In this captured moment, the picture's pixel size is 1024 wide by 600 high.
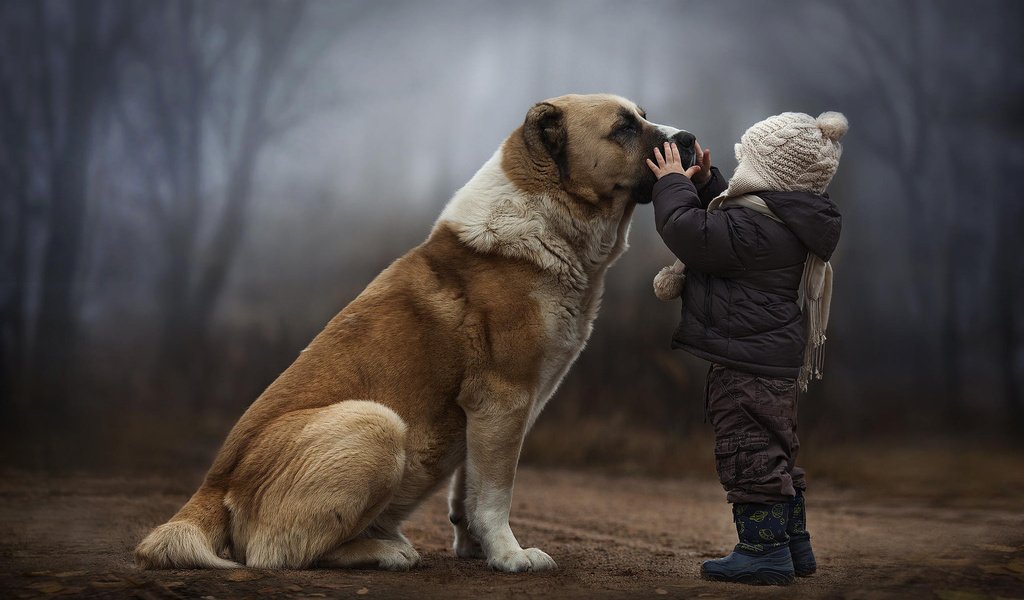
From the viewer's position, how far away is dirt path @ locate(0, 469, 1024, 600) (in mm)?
3324

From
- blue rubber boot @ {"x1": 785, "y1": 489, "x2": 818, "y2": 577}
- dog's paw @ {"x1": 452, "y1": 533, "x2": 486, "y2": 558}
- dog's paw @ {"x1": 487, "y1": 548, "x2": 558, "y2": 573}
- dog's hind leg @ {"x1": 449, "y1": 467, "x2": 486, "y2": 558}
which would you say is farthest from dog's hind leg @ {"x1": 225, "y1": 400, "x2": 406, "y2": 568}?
blue rubber boot @ {"x1": 785, "y1": 489, "x2": 818, "y2": 577}

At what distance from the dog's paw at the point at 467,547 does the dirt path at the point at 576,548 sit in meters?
0.06

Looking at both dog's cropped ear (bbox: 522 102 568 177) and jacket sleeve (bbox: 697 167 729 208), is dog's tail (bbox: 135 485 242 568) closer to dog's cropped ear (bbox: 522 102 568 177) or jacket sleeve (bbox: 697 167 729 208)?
dog's cropped ear (bbox: 522 102 568 177)

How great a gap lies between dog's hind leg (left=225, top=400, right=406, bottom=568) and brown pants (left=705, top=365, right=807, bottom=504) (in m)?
1.33

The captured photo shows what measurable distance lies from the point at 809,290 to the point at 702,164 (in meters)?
0.75

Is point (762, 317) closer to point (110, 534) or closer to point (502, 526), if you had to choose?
point (502, 526)

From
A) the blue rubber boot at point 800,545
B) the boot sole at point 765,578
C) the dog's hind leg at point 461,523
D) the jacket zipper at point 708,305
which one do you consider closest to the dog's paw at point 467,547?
the dog's hind leg at point 461,523

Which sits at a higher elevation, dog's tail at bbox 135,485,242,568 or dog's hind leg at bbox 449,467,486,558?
dog's tail at bbox 135,485,242,568

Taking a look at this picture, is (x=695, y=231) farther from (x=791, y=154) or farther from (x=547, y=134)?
(x=547, y=134)

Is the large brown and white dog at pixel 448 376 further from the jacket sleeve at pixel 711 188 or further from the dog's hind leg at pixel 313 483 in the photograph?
the jacket sleeve at pixel 711 188

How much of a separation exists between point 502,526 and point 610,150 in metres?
1.76

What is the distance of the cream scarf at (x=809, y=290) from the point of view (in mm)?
3797

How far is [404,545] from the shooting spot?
13.0ft

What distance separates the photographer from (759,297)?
12.1 ft
